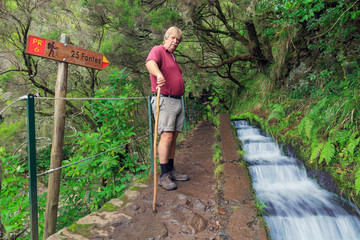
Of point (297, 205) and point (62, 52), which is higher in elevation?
point (62, 52)

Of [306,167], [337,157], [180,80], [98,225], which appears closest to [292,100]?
[306,167]

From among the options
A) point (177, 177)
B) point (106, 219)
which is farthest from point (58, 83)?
point (177, 177)

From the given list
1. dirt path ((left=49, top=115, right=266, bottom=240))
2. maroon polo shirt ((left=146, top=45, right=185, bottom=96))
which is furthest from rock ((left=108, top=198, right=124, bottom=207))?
maroon polo shirt ((left=146, top=45, right=185, bottom=96))

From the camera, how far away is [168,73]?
2.57m

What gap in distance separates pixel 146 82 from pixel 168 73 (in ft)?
20.6

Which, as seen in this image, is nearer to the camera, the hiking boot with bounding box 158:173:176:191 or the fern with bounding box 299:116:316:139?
the hiking boot with bounding box 158:173:176:191

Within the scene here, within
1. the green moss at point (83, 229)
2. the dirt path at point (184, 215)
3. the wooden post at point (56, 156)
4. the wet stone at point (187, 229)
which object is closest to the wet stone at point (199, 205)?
the dirt path at point (184, 215)

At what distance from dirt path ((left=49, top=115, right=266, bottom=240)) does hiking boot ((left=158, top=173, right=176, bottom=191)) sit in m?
0.06

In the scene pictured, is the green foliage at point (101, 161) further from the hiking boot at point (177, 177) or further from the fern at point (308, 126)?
the fern at point (308, 126)

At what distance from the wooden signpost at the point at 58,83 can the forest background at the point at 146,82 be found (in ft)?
0.86

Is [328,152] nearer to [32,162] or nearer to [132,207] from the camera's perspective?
[132,207]

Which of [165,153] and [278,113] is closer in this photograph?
[165,153]

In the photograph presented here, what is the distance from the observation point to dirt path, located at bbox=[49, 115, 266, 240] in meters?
1.79

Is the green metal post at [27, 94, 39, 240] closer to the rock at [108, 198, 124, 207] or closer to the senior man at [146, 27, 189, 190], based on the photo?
the rock at [108, 198, 124, 207]
